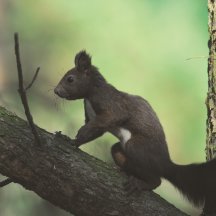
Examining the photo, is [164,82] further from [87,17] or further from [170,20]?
[87,17]

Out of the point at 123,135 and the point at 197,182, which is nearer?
the point at 197,182

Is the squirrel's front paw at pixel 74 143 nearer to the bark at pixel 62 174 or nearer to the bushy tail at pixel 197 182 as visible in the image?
the bark at pixel 62 174

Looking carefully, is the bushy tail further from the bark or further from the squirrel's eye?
the squirrel's eye

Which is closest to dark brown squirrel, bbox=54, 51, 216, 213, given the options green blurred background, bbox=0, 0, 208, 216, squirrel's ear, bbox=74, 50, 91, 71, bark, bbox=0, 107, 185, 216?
squirrel's ear, bbox=74, 50, 91, 71

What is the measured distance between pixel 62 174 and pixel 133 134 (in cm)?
61

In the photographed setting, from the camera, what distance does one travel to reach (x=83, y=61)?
8.25ft

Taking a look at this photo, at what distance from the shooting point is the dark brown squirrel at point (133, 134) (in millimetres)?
2092

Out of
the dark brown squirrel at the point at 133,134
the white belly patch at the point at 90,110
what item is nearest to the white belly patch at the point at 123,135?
the dark brown squirrel at the point at 133,134

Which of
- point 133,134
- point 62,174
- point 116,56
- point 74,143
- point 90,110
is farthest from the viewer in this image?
point 116,56

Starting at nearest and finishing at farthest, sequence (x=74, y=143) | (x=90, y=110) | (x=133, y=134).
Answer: (x=74, y=143)
(x=133, y=134)
(x=90, y=110)

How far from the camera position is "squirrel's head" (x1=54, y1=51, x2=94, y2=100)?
8.15 ft

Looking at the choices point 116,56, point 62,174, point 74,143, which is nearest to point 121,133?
point 74,143

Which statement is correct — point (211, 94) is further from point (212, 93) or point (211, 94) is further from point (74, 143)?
point (74, 143)

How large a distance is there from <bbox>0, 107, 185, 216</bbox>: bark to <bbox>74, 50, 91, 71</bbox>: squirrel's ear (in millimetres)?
725
